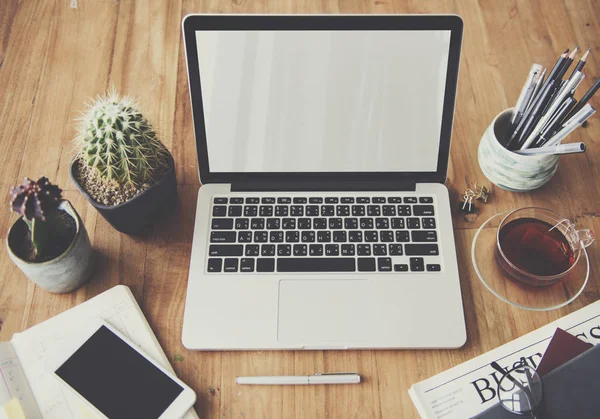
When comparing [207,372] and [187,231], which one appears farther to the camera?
[187,231]

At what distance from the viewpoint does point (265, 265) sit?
2.67 ft

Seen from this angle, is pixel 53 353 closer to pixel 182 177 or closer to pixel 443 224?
pixel 182 177

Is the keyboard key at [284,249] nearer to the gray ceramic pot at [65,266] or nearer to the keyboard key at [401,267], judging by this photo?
the keyboard key at [401,267]

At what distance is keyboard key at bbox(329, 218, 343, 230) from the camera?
0.84 metres

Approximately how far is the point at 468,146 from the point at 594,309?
32cm

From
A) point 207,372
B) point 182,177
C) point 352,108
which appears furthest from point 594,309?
point 182,177

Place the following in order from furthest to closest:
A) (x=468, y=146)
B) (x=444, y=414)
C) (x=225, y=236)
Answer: (x=468, y=146) < (x=225, y=236) < (x=444, y=414)

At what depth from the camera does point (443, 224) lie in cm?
84

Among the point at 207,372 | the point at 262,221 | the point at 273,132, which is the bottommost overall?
the point at 207,372

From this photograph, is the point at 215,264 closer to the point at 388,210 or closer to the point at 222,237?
the point at 222,237

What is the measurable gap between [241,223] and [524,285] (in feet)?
1.39

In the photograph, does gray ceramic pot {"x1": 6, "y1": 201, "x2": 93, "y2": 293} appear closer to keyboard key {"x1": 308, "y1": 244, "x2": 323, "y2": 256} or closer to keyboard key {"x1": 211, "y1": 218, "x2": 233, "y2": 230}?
keyboard key {"x1": 211, "y1": 218, "x2": 233, "y2": 230}

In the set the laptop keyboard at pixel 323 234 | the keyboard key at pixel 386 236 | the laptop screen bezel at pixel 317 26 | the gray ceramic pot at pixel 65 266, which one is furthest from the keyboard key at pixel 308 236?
the gray ceramic pot at pixel 65 266

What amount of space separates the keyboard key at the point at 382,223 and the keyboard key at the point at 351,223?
3 centimetres
